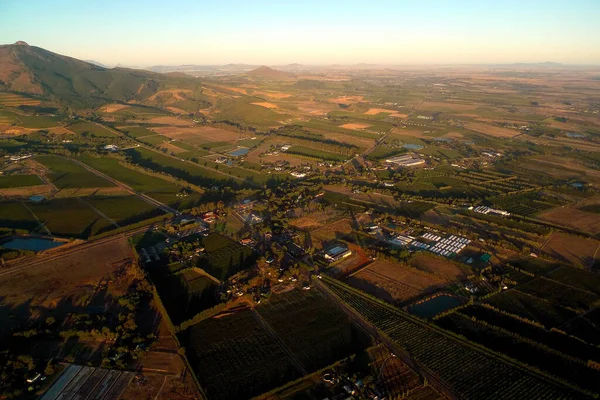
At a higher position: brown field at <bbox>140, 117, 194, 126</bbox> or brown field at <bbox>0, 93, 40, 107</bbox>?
brown field at <bbox>0, 93, 40, 107</bbox>

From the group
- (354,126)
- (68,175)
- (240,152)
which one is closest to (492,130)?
(354,126)

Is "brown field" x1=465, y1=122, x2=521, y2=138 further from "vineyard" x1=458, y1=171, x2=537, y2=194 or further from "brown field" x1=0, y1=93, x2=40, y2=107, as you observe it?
"brown field" x1=0, y1=93, x2=40, y2=107

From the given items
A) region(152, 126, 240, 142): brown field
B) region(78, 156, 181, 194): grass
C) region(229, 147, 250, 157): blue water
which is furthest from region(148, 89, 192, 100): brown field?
region(78, 156, 181, 194): grass

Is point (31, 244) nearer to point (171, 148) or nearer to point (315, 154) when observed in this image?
point (171, 148)

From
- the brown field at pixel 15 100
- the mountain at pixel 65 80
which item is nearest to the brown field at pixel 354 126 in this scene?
the mountain at pixel 65 80

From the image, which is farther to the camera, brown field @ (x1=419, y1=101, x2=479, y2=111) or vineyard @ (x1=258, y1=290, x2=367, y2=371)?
brown field @ (x1=419, y1=101, x2=479, y2=111)

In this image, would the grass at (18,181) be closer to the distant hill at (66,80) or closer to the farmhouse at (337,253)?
the farmhouse at (337,253)
